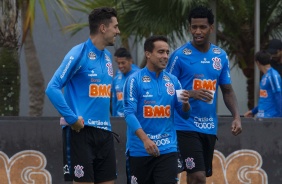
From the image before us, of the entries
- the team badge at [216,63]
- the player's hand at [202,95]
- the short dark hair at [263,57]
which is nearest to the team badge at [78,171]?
the player's hand at [202,95]

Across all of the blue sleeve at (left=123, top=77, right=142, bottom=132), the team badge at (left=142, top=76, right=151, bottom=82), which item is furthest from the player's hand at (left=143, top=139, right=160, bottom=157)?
the team badge at (left=142, top=76, right=151, bottom=82)

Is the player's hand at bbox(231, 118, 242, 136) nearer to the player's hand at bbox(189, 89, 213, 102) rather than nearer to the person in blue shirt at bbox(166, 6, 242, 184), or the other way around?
the person in blue shirt at bbox(166, 6, 242, 184)

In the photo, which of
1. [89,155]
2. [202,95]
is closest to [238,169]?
[202,95]

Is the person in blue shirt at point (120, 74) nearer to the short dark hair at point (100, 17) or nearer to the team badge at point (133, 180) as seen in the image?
the team badge at point (133, 180)

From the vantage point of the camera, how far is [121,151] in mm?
11656

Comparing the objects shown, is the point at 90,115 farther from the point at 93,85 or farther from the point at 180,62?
the point at 180,62

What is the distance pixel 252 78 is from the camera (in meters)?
18.0

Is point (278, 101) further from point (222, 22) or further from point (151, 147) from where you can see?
point (151, 147)

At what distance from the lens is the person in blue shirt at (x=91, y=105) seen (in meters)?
8.43

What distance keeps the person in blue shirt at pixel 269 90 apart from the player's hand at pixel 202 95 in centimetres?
490

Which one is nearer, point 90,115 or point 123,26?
Answer: point 90,115

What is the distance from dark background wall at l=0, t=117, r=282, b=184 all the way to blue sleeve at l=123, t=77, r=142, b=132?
2.98m

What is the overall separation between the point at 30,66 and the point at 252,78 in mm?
4507

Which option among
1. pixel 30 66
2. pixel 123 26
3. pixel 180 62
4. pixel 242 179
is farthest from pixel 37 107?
pixel 180 62
